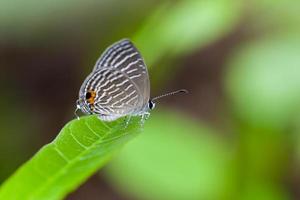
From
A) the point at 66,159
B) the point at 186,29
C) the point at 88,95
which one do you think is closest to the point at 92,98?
the point at 88,95

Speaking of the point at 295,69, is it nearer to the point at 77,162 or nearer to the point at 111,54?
the point at 111,54

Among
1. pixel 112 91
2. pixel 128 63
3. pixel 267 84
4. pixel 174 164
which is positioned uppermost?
pixel 128 63

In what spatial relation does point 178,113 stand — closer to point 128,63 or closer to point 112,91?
point 112,91

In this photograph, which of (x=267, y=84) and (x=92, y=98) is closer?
(x=92, y=98)

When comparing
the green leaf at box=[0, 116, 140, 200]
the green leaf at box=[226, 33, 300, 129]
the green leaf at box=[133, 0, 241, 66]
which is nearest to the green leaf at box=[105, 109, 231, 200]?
the green leaf at box=[226, 33, 300, 129]

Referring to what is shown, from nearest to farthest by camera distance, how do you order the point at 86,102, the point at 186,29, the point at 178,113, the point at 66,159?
the point at 66,159, the point at 86,102, the point at 186,29, the point at 178,113

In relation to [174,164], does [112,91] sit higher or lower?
higher
